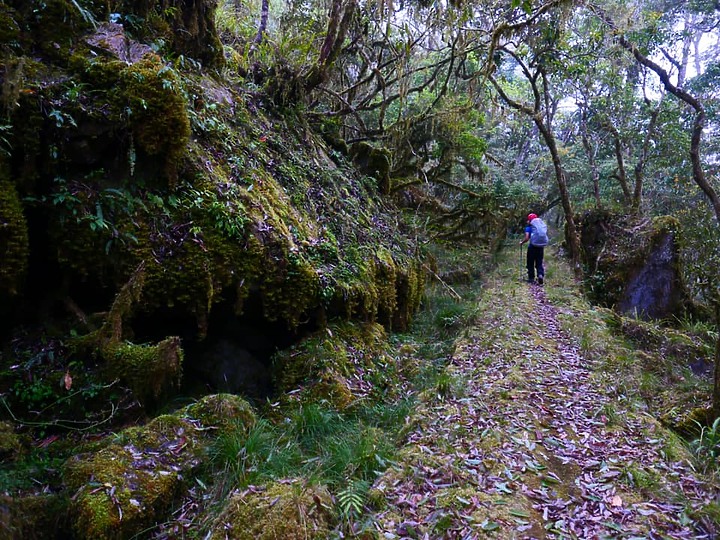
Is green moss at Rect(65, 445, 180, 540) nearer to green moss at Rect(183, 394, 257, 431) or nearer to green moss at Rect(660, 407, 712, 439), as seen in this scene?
green moss at Rect(183, 394, 257, 431)

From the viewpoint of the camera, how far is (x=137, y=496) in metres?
2.71

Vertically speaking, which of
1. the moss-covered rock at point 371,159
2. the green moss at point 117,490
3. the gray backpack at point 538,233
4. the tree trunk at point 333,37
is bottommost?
the green moss at point 117,490

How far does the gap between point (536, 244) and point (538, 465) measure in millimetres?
8827

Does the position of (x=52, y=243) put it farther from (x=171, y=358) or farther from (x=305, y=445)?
(x=305, y=445)

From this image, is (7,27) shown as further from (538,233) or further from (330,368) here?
(538,233)

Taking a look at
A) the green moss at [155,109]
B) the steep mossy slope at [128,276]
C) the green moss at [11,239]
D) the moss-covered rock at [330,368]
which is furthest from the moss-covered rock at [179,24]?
the moss-covered rock at [330,368]

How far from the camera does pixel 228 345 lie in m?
4.86

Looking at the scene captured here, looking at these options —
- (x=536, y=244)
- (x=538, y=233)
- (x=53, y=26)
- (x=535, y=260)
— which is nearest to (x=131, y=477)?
(x=53, y=26)

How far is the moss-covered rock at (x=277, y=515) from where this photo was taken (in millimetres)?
2547

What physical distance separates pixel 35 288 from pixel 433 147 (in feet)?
41.6

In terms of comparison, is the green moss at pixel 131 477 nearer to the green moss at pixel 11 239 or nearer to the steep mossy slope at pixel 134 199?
the steep mossy slope at pixel 134 199

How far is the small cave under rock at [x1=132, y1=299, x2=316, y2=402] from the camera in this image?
4352mm

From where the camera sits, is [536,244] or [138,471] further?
[536,244]

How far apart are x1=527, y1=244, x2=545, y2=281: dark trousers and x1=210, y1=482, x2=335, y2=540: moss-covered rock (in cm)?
1049
